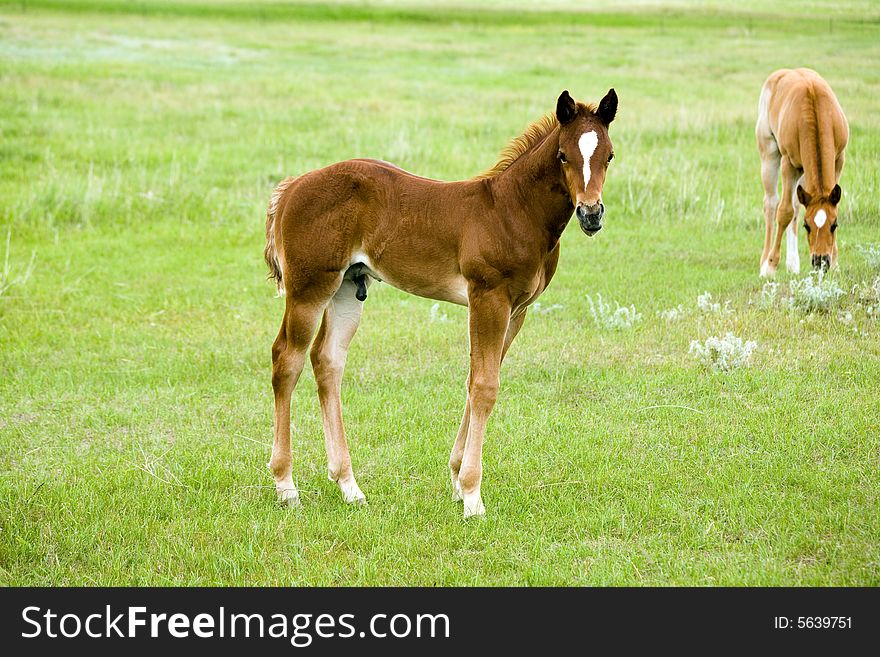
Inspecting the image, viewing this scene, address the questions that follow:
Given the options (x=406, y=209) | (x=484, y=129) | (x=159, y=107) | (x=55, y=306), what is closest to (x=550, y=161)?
(x=406, y=209)

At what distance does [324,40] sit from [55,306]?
1305 inches

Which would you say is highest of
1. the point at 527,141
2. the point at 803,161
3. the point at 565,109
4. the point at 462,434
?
the point at 565,109

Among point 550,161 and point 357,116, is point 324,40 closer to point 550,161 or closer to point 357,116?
point 357,116

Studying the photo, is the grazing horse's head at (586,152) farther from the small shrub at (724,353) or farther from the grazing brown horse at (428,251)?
the small shrub at (724,353)

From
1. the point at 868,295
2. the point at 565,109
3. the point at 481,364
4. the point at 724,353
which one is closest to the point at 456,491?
the point at 481,364

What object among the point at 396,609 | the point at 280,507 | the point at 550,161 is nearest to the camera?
the point at 396,609

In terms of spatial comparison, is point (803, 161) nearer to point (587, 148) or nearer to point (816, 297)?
point (816, 297)

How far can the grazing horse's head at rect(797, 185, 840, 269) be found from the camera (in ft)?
33.8

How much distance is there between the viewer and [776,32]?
19859 mm

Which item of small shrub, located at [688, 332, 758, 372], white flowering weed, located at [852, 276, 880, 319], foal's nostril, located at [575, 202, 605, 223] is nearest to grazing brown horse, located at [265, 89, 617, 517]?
foal's nostril, located at [575, 202, 605, 223]

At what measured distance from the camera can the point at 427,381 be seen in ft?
27.3

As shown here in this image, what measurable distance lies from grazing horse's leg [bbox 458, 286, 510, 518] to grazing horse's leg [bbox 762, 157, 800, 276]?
20.6ft

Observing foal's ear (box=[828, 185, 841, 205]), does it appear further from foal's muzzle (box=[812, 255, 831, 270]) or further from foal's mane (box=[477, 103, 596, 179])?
foal's mane (box=[477, 103, 596, 179])

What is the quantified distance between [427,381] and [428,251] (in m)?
2.79
